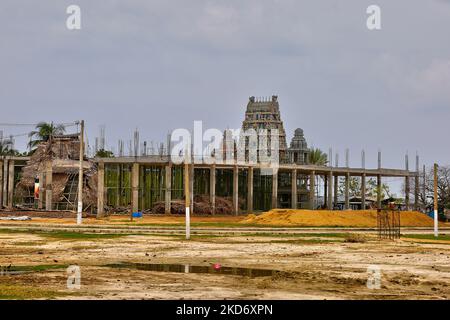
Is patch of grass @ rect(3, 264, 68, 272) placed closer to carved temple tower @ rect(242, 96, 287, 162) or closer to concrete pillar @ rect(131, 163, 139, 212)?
concrete pillar @ rect(131, 163, 139, 212)

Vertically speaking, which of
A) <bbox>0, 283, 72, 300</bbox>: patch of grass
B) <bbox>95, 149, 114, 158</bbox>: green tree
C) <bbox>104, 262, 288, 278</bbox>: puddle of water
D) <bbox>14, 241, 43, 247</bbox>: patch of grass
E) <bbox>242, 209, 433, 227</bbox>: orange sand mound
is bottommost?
<bbox>242, 209, 433, 227</bbox>: orange sand mound

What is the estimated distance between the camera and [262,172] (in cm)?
8638

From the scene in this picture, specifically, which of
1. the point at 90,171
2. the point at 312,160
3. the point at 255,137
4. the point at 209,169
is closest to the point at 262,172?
the point at 209,169

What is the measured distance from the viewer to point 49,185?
245ft

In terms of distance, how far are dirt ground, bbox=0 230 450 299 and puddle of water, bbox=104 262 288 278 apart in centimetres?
54

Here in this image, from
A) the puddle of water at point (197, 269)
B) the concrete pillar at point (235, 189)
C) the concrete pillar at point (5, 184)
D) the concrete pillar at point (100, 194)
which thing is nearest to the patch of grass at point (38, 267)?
the puddle of water at point (197, 269)

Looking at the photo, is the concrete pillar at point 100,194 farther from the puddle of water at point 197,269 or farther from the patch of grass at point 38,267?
the patch of grass at point 38,267

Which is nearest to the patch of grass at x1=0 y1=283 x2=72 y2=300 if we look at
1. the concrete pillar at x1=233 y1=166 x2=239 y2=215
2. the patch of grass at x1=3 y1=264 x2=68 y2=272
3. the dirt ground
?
the dirt ground

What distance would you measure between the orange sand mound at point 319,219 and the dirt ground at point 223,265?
27554 mm

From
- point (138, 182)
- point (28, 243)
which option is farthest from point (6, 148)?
point (28, 243)

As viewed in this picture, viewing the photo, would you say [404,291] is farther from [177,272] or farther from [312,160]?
[312,160]

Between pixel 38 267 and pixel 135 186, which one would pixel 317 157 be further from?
pixel 38 267

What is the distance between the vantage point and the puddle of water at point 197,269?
20531mm

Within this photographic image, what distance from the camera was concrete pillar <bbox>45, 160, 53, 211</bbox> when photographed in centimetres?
7394
